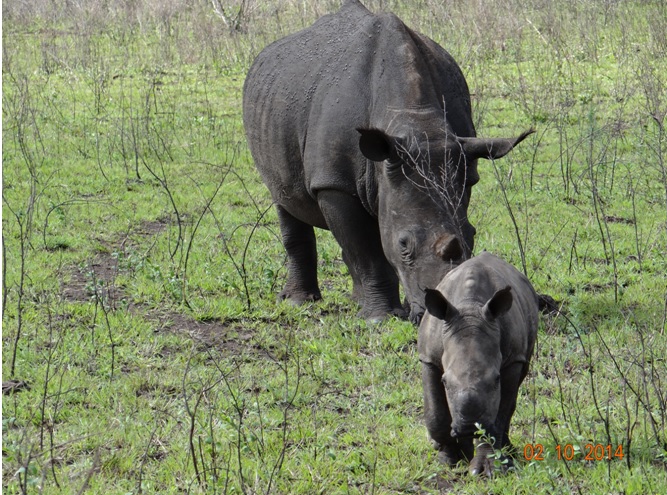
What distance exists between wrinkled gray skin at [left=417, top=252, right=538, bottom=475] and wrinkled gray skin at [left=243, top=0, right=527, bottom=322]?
129 cm

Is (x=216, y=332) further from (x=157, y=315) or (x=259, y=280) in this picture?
(x=259, y=280)

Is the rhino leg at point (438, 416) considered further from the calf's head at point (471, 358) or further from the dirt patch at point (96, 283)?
the dirt patch at point (96, 283)

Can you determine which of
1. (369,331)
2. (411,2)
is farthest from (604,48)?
(369,331)

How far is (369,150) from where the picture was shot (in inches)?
271

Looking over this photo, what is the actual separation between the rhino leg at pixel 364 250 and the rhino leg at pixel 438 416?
2.47 metres

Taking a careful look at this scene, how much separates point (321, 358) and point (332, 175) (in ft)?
4.22

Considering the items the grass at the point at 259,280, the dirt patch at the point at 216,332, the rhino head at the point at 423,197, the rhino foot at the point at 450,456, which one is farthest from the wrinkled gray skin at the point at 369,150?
the rhino foot at the point at 450,456

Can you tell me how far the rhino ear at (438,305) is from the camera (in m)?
4.71

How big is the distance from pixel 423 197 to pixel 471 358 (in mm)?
2369

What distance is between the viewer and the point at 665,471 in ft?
16.8

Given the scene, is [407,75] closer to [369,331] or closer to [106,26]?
[369,331]

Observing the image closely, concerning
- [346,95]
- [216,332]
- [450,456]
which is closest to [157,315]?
[216,332]
